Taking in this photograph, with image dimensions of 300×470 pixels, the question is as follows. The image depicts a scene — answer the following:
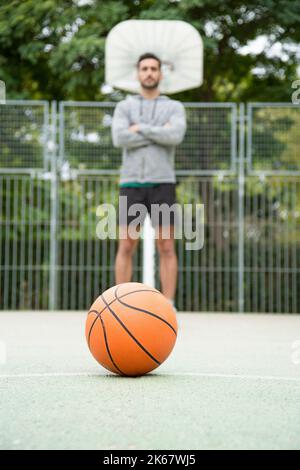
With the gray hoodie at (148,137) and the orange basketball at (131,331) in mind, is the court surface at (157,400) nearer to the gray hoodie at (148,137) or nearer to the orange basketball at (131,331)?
the orange basketball at (131,331)

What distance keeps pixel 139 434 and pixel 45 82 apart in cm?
1090

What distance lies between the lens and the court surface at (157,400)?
2.13m

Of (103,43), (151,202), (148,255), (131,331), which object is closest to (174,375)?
(131,331)

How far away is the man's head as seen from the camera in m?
6.32

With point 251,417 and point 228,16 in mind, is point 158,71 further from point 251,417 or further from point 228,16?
point 228,16

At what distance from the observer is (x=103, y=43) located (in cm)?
1077

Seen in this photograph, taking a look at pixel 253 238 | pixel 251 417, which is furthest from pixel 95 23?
pixel 251 417

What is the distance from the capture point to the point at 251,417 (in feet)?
8.04

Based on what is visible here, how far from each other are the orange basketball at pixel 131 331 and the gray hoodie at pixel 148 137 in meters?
3.04

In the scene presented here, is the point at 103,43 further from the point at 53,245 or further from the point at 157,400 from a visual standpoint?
the point at 157,400
